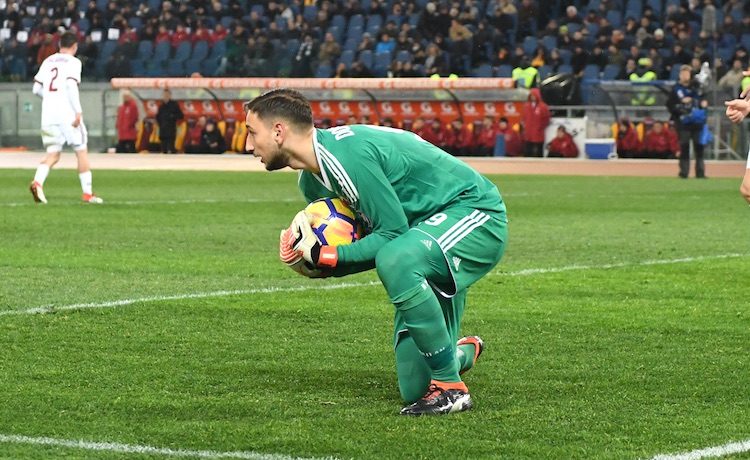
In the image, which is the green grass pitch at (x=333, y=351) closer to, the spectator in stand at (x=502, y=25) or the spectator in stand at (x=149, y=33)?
the spectator in stand at (x=502, y=25)

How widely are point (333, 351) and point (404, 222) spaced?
1.62 meters

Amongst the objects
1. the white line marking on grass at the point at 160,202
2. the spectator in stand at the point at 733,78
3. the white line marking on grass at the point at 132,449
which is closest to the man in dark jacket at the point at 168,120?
the spectator in stand at the point at 733,78

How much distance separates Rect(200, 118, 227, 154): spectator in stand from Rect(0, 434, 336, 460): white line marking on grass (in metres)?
31.2

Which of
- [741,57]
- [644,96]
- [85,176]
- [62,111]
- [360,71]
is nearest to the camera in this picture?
[85,176]

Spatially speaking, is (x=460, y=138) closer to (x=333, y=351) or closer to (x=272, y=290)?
(x=272, y=290)

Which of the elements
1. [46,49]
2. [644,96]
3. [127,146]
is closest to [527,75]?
[644,96]

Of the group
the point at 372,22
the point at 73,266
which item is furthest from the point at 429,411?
the point at 372,22

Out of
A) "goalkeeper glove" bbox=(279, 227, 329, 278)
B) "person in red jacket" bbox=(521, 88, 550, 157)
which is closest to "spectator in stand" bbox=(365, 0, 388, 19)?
"person in red jacket" bbox=(521, 88, 550, 157)

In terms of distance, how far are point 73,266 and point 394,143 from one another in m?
5.38

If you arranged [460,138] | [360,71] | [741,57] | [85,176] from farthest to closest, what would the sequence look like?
1. [360,71]
2. [460,138]
3. [741,57]
4. [85,176]

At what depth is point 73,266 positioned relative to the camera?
10047mm

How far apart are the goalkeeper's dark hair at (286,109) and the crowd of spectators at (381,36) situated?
81.6ft

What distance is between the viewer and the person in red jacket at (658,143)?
1202 inches

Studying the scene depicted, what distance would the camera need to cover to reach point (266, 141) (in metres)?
5.12
